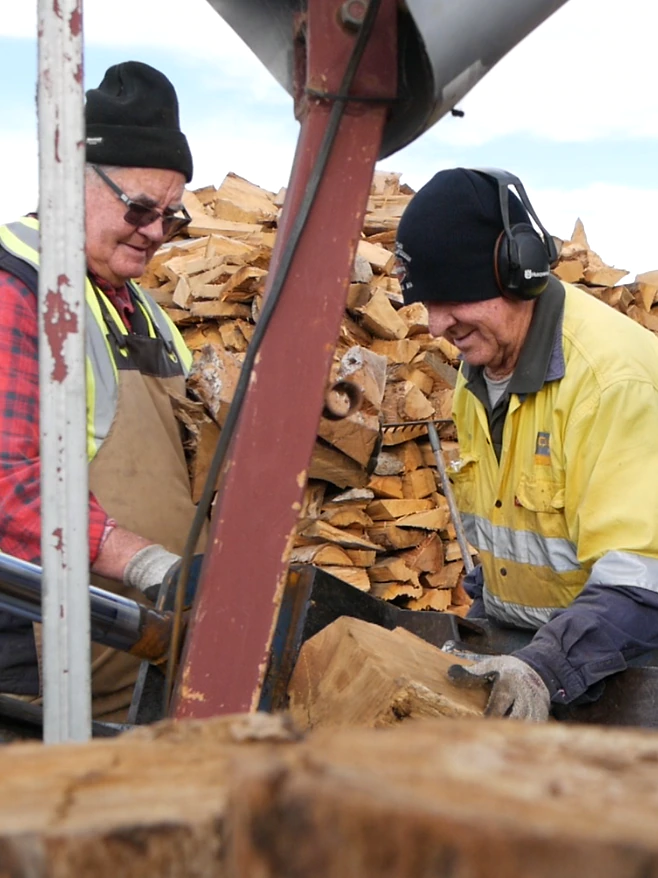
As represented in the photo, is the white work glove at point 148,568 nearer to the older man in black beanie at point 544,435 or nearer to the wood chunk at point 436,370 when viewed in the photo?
the older man in black beanie at point 544,435

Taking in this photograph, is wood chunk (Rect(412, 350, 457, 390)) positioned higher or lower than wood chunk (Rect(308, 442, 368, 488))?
higher

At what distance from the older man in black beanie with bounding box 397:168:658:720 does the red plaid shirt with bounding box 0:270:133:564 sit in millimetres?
1034

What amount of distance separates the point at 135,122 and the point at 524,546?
5.59ft

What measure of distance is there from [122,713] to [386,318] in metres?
4.76

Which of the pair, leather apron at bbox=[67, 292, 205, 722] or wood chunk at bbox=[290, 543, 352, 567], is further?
wood chunk at bbox=[290, 543, 352, 567]

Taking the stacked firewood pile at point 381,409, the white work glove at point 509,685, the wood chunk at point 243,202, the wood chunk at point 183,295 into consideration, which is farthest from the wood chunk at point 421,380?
the white work glove at point 509,685

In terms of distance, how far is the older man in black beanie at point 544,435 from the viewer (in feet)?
7.49

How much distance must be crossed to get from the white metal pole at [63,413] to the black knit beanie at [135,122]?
1586mm

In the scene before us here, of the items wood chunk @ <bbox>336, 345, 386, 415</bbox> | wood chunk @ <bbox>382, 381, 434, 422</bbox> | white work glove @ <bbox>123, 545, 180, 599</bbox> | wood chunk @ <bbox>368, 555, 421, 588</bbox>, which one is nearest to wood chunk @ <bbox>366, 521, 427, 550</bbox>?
wood chunk @ <bbox>368, 555, 421, 588</bbox>

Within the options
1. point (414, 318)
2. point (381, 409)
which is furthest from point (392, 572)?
point (414, 318)

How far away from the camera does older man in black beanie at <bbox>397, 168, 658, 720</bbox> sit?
7.49ft

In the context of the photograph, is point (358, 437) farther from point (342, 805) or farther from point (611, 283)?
point (611, 283)

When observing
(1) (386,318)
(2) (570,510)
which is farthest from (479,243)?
(1) (386,318)

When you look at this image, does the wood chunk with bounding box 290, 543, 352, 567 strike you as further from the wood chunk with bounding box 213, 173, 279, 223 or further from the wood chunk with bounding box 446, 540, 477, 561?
the wood chunk with bounding box 213, 173, 279, 223
